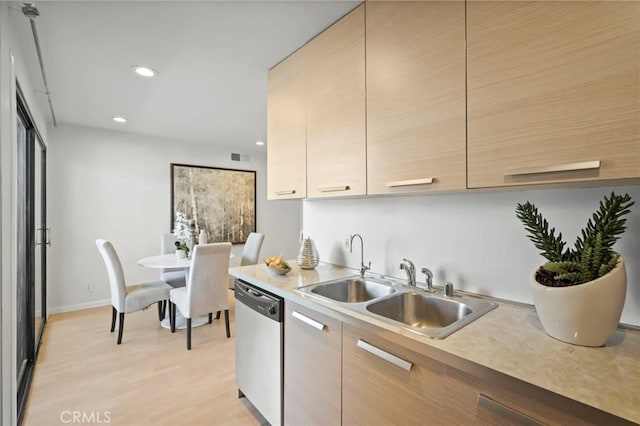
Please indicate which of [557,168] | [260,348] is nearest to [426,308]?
[557,168]

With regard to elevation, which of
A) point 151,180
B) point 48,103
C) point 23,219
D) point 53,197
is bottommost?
point 23,219

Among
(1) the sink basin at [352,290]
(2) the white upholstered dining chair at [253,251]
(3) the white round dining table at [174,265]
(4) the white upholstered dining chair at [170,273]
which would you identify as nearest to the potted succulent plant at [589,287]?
(1) the sink basin at [352,290]

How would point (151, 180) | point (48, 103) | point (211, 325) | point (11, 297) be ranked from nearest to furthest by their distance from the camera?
point (11, 297)
point (48, 103)
point (211, 325)
point (151, 180)

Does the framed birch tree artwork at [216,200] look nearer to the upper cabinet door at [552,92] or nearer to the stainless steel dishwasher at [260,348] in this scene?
the stainless steel dishwasher at [260,348]

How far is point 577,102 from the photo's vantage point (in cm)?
88

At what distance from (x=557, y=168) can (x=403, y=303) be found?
887 millimetres

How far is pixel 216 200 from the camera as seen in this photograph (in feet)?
15.8

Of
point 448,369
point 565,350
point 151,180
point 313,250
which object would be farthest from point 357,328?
point 151,180

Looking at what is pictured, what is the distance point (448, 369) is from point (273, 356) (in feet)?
3.45

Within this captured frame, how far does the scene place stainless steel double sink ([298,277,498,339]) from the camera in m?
1.23

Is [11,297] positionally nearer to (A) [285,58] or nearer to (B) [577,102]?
(A) [285,58]

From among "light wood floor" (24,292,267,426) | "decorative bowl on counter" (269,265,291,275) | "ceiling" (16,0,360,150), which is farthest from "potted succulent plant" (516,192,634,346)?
"light wood floor" (24,292,267,426)

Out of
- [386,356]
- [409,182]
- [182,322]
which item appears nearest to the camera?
[386,356]

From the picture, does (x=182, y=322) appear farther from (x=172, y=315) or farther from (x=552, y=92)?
(x=552, y=92)
